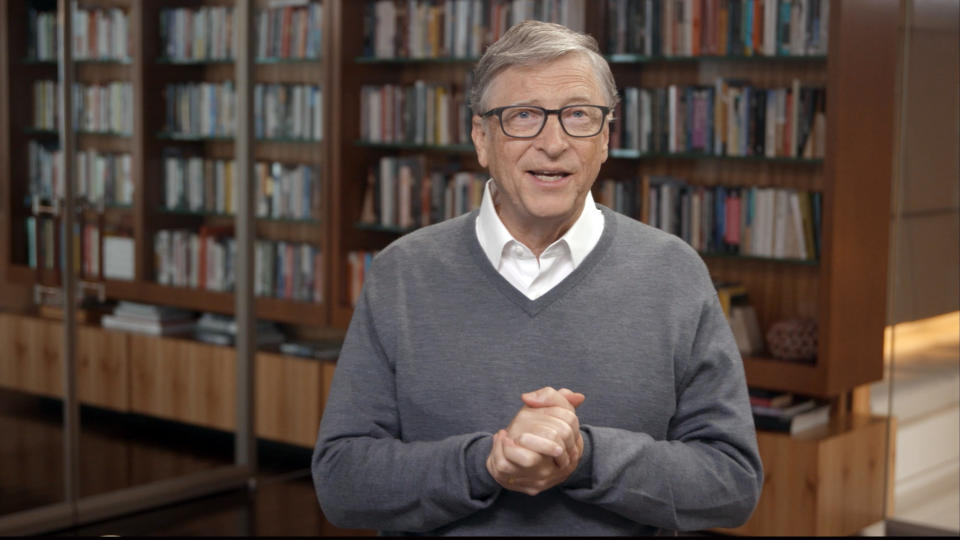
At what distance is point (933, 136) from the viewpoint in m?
3.85

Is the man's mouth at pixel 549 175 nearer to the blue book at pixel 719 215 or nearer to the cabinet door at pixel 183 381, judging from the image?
the blue book at pixel 719 215

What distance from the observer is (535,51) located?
1494 mm

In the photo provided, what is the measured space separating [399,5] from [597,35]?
42.4 inches

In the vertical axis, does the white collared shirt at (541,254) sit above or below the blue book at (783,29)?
below

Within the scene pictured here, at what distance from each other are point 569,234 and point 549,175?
3.8 inches

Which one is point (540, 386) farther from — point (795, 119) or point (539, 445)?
point (795, 119)

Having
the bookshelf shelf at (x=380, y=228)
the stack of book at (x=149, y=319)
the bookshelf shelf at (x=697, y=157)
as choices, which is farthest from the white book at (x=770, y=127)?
the stack of book at (x=149, y=319)

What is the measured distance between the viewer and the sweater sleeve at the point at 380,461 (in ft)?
4.78

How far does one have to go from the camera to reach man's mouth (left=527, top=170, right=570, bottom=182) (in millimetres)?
1531

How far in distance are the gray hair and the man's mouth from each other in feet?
0.38

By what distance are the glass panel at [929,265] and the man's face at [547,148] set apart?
8.67ft

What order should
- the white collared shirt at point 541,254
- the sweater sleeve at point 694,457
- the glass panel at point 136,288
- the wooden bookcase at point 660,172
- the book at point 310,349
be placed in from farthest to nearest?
1. the book at point 310,349
2. the glass panel at point 136,288
3. the wooden bookcase at point 660,172
4. the white collared shirt at point 541,254
5. the sweater sleeve at point 694,457

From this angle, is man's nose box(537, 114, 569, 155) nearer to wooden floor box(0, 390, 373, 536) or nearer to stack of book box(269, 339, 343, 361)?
wooden floor box(0, 390, 373, 536)

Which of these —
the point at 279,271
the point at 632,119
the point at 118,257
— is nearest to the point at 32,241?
the point at 118,257
